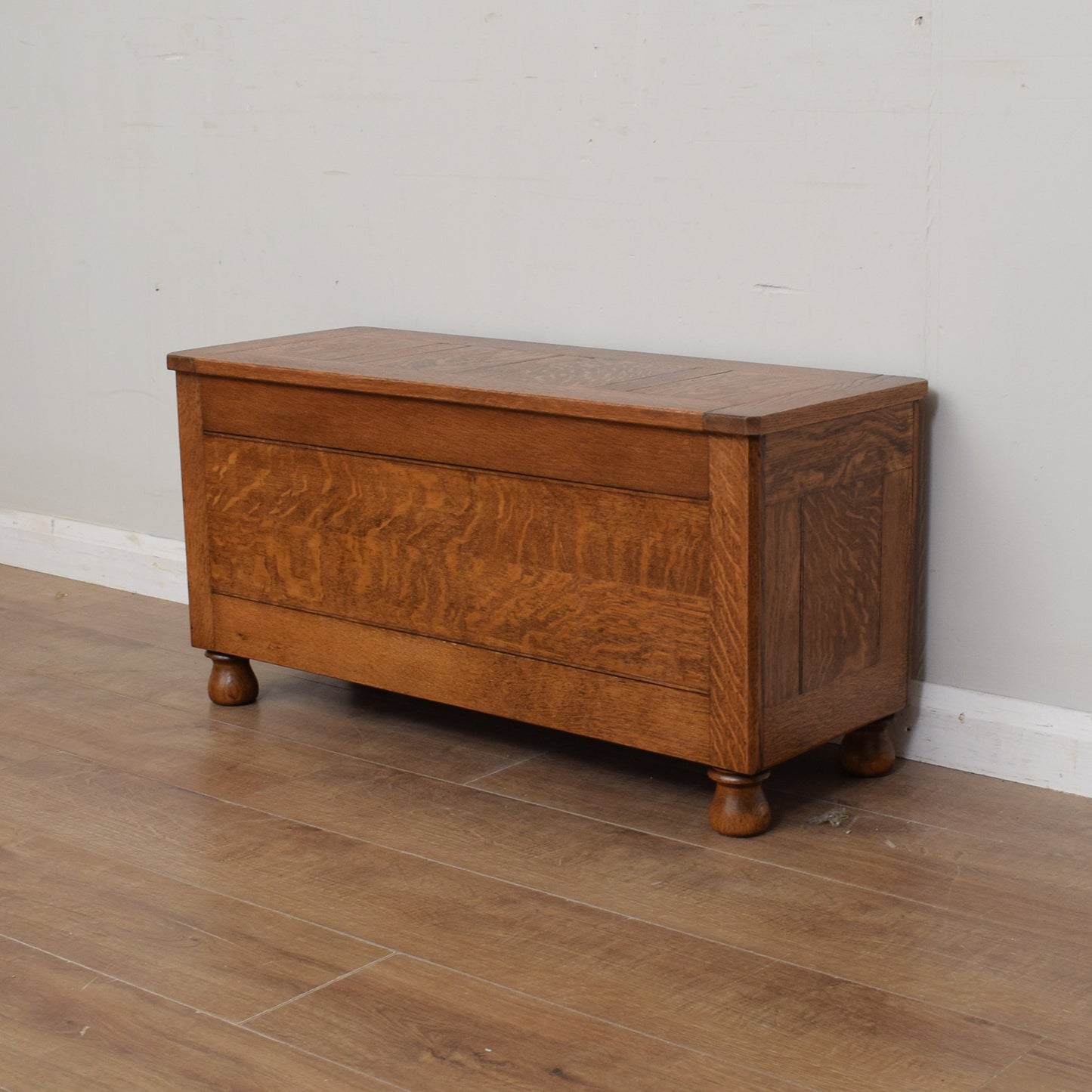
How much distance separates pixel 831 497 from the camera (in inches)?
86.2

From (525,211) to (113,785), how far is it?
1170mm

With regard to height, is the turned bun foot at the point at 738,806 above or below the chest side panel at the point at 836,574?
below

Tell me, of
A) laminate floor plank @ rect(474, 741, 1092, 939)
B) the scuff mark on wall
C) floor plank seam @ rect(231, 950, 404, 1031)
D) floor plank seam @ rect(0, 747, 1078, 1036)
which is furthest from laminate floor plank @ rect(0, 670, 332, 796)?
the scuff mark on wall

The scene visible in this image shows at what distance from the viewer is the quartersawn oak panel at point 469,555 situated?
217 centimetres

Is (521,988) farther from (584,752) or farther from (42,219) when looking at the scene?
(42,219)

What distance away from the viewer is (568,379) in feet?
7.68

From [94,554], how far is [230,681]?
0.97 m

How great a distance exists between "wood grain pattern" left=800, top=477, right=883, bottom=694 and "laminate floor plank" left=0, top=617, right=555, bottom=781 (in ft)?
1.75

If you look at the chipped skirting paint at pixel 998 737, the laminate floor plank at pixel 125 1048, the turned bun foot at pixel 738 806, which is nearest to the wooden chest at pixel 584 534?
the turned bun foot at pixel 738 806

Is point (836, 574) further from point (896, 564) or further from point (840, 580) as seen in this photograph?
point (896, 564)

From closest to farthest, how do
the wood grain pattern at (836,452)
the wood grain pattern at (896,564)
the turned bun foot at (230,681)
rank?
1. the wood grain pattern at (836,452)
2. the wood grain pattern at (896,564)
3. the turned bun foot at (230,681)

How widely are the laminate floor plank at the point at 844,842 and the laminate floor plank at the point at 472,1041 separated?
49 centimetres

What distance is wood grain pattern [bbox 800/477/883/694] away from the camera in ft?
7.14

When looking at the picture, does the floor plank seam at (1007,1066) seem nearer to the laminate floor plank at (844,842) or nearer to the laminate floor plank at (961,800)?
the laminate floor plank at (844,842)
